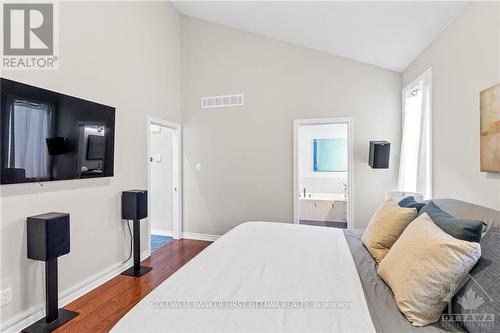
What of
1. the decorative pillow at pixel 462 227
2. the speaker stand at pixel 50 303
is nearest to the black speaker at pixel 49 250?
the speaker stand at pixel 50 303

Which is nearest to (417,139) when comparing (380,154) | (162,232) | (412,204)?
(380,154)

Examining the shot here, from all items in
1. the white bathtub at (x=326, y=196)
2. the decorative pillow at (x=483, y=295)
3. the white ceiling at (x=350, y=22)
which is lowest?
the white bathtub at (x=326, y=196)

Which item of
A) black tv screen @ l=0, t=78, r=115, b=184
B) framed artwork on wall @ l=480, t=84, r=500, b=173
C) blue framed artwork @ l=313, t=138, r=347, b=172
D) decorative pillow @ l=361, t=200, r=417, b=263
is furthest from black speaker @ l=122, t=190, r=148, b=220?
blue framed artwork @ l=313, t=138, r=347, b=172

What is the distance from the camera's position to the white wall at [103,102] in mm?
2119

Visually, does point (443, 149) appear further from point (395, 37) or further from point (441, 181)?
point (395, 37)

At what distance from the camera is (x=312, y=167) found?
5883 mm

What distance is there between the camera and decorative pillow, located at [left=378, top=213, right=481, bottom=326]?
3.56 ft

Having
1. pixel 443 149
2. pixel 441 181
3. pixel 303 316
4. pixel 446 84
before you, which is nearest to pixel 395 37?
pixel 446 84

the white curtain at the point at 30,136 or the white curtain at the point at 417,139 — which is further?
the white curtain at the point at 417,139

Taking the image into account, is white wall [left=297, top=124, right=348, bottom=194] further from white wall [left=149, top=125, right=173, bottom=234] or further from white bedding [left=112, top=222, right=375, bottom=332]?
white bedding [left=112, top=222, right=375, bottom=332]

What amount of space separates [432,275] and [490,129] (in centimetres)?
133

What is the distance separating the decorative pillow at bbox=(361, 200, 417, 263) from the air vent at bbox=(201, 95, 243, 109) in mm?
3020
